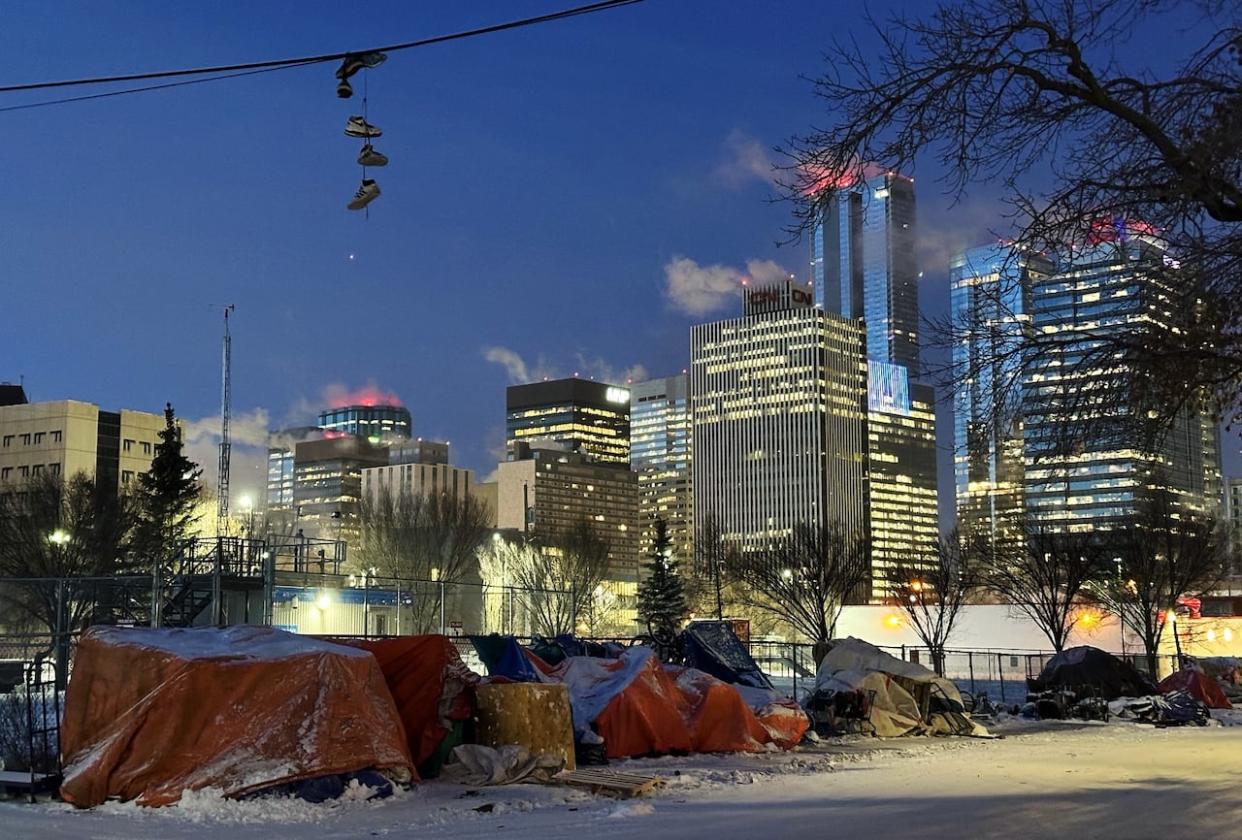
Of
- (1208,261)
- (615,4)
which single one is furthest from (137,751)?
(1208,261)

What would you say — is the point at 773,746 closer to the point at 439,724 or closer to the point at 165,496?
the point at 439,724

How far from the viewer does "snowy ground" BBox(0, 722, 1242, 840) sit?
44.5ft

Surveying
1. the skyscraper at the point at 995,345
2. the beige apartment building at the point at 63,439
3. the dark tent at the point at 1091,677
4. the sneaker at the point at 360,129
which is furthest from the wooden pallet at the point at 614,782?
the beige apartment building at the point at 63,439

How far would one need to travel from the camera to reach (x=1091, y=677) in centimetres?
3859

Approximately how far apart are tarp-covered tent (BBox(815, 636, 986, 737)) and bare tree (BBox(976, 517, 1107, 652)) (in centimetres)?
2590

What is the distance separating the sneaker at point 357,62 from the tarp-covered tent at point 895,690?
1855cm

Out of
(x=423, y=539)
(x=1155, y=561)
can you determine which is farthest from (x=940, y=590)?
(x=423, y=539)

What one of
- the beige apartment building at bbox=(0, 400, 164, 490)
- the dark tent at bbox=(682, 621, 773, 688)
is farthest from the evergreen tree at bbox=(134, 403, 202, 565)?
the beige apartment building at bbox=(0, 400, 164, 490)

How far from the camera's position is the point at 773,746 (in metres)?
24.3

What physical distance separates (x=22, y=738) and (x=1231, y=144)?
1768 cm

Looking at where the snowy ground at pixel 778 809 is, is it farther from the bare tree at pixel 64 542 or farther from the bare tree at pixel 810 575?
the bare tree at pixel 810 575

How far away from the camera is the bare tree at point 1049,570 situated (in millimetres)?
58406

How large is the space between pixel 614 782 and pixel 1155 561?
154 feet

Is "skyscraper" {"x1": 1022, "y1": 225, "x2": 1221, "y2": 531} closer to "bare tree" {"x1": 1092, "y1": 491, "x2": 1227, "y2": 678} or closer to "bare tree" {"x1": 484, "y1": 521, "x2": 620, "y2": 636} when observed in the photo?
"bare tree" {"x1": 1092, "y1": 491, "x2": 1227, "y2": 678}
